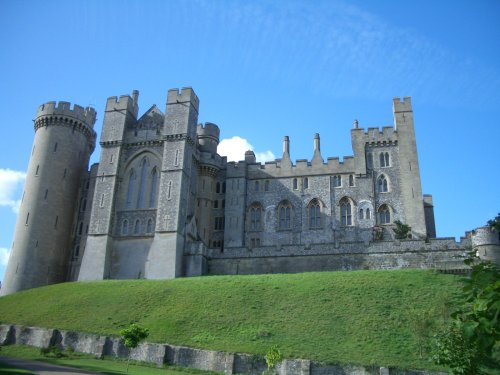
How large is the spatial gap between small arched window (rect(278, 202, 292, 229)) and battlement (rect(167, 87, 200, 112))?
13907 mm

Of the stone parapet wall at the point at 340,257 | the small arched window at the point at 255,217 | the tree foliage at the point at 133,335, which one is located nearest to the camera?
the tree foliage at the point at 133,335

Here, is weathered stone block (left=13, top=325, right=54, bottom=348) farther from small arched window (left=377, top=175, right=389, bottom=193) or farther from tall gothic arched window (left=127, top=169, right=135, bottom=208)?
small arched window (left=377, top=175, right=389, bottom=193)

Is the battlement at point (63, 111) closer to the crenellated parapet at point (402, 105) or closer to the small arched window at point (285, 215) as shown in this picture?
the small arched window at point (285, 215)

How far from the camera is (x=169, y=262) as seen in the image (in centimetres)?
4369

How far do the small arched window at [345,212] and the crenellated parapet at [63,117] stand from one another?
2950 cm

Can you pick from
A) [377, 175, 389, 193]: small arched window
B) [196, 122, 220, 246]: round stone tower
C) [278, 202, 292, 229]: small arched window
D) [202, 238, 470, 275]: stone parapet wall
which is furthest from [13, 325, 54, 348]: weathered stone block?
[377, 175, 389, 193]: small arched window

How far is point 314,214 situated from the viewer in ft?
169

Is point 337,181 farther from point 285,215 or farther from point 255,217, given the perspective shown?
point 255,217

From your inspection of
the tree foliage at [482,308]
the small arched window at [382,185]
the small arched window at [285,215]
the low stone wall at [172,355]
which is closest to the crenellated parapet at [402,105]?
the small arched window at [382,185]

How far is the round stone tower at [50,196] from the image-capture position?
4884 cm

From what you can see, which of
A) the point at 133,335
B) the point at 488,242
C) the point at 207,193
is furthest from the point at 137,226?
the point at 488,242

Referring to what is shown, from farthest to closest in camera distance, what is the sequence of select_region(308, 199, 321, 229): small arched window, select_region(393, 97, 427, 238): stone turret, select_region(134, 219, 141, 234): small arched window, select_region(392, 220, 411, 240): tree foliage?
1. select_region(308, 199, 321, 229): small arched window
2. select_region(134, 219, 141, 234): small arched window
3. select_region(393, 97, 427, 238): stone turret
4. select_region(392, 220, 411, 240): tree foliage

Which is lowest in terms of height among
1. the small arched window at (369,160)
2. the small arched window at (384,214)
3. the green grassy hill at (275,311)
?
the green grassy hill at (275,311)

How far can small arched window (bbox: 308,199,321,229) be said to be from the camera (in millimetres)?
50938
